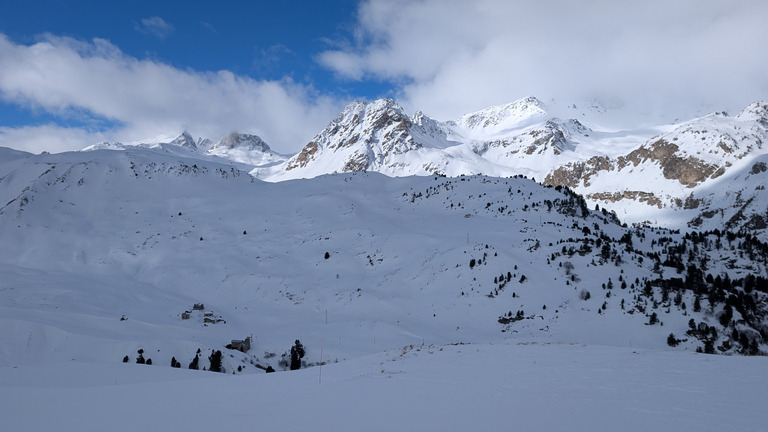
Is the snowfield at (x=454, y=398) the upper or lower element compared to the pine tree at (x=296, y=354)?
upper

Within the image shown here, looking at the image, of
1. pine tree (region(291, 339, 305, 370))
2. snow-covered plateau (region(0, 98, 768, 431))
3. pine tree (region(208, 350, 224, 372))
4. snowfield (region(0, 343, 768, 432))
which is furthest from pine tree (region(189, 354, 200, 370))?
snowfield (region(0, 343, 768, 432))

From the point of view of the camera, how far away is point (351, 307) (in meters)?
49.8

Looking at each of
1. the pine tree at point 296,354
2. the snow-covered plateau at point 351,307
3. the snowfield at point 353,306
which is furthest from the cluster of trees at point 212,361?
the snowfield at point 353,306

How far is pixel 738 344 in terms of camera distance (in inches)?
1410

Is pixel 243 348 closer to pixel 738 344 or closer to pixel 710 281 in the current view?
pixel 738 344

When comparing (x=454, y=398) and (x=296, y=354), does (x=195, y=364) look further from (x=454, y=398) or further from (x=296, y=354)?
(x=454, y=398)

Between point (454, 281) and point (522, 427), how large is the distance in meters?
44.7

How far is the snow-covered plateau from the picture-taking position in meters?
9.95

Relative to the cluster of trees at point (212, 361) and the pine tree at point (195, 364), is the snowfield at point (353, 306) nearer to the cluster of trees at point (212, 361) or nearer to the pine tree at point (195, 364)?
the cluster of trees at point (212, 361)

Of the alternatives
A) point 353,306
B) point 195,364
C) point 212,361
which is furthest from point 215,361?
point 353,306

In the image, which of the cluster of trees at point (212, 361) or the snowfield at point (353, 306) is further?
the cluster of trees at point (212, 361)

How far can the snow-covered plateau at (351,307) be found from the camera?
995cm

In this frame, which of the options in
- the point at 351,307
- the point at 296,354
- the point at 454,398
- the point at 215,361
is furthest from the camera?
the point at 351,307

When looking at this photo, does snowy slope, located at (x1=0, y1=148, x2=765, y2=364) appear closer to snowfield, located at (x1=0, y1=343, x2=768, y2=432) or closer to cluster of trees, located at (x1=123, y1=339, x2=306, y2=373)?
cluster of trees, located at (x1=123, y1=339, x2=306, y2=373)
